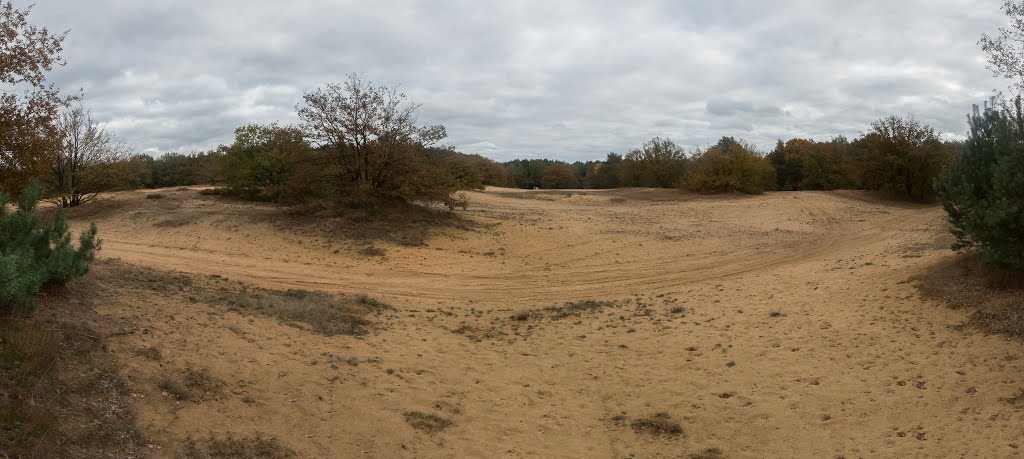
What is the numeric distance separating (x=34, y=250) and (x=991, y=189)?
40.6 feet

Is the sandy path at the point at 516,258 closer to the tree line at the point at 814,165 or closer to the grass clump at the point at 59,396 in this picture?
the grass clump at the point at 59,396

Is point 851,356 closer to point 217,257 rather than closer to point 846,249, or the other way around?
point 846,249

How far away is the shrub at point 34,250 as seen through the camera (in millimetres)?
6078

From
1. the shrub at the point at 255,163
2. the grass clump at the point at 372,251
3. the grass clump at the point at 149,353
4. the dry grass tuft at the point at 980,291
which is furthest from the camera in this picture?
the shrub at the point at 255,163

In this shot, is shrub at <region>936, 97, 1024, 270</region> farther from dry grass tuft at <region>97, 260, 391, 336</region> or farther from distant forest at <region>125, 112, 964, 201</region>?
distant forest at <region>125, 112, 964, 201</region>

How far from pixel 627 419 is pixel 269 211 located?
53.3ft

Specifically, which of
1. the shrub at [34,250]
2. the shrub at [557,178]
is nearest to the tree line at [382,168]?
the shrub at [34,250]

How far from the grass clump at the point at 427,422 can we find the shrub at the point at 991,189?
756 centimetres

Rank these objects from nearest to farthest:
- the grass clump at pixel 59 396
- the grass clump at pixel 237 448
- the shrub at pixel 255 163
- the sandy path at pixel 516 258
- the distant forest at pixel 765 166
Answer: the grass clump at pixel 59 396, the grass clump at pixel 237 448, the sandy path at pixel 516 258, the shrub at pixel 255 163, the distant forest at pixel 765 166

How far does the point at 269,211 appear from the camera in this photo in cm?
2025

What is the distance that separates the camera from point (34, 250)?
6902mm

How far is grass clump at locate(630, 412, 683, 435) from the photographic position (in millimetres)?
6656

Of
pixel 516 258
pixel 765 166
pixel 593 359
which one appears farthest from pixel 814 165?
pixel 593 359

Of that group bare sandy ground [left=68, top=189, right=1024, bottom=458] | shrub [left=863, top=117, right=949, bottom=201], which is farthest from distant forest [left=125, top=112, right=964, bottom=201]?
bare sandy ground [left=68, top=189, right=1024, bottom=458]
